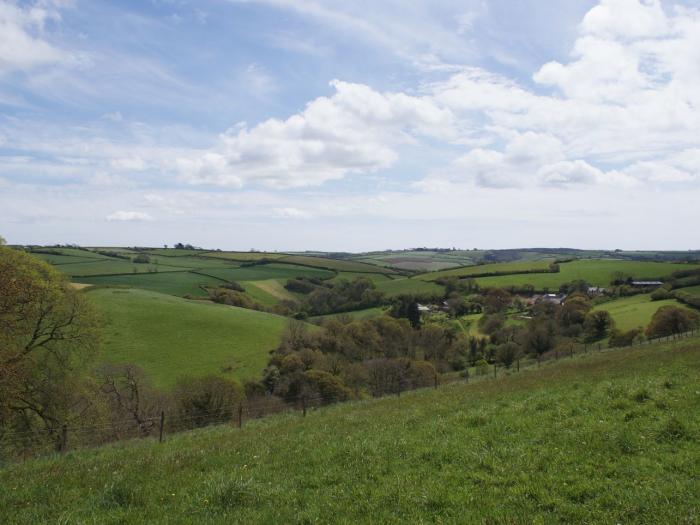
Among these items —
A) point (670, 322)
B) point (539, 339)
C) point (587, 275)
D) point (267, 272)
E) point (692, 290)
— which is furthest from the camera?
point (267, 272)

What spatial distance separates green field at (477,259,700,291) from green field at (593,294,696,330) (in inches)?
942

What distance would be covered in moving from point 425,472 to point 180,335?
78.9 meters

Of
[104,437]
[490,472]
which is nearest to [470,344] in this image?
[104,437]

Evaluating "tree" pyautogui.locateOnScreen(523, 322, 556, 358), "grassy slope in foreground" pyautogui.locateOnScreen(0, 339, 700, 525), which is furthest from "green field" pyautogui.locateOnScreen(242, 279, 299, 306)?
"grassy slope in foreground" pyautogui.locateOnScreen(0, 339, 700, 525)

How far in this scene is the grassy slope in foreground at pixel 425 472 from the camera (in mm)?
8391

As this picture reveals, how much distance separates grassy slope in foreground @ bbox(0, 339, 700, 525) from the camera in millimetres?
8391

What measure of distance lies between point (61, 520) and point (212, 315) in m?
88.4

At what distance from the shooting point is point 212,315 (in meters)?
94.1

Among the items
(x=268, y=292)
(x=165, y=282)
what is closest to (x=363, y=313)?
(x=268, y=292)

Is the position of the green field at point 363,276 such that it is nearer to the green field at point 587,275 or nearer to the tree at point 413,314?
the green field at point 587,275

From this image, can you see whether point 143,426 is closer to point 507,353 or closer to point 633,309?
point 507,353

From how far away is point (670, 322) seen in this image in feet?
255

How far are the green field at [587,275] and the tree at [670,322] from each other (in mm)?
60417

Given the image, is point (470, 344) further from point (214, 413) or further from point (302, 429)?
point (302, 429)
